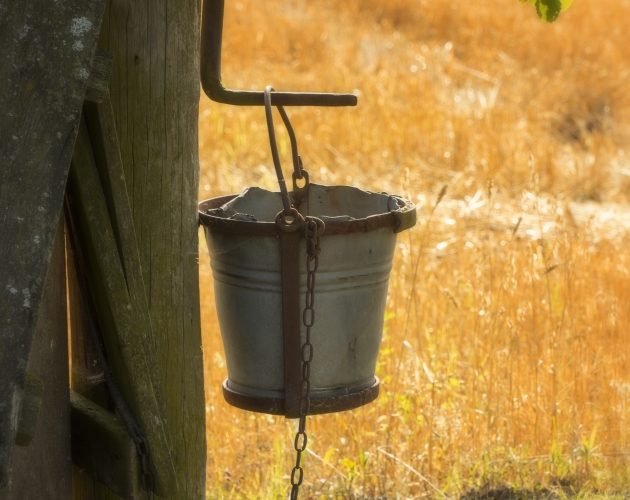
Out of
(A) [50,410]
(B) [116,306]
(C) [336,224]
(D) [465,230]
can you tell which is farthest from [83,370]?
(D) [465,230]

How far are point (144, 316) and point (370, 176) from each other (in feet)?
19.2

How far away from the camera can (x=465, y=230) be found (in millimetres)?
6723

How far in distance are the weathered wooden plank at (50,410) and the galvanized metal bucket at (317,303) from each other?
38cm

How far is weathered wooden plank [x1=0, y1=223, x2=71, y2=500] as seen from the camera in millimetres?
1948

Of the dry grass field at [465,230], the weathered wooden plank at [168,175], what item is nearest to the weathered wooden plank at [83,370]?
the weathered wooden plank at [168,175]

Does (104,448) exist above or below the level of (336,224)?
below

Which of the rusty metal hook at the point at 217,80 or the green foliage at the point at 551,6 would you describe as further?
the green foliage at the point at 551,6

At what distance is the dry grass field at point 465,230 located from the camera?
137 inches

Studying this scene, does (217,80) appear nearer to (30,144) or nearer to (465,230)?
(30,144)

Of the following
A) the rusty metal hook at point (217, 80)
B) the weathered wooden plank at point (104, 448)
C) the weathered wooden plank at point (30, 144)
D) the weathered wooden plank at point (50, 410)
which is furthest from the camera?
the rusty metal hook at point (217, 80)

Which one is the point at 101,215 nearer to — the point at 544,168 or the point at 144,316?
the point at 144,316

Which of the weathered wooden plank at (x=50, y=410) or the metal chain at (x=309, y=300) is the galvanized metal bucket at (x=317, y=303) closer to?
the metal chain at (x=309, y=300)

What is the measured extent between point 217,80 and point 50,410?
757mm

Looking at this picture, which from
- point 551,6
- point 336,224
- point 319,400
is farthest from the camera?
point 551,6
